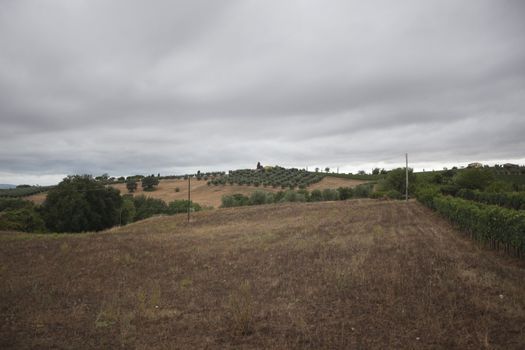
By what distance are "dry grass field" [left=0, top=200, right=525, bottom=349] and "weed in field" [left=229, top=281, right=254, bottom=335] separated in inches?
1.4

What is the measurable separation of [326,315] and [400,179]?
242 feet

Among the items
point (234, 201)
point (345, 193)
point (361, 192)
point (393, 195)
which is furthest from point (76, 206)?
point (393, 195)

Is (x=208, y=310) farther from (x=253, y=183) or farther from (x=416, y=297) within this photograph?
(x=253, y=183)

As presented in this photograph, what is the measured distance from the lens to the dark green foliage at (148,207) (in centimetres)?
7706

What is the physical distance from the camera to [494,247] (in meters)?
19.5

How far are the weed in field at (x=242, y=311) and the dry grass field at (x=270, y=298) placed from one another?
0.04 metres

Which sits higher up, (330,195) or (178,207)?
(330,195)

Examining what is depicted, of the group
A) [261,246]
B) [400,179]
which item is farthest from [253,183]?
[261,246]

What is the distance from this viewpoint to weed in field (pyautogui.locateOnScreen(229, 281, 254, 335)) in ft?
27.0

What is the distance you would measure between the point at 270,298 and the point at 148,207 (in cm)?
7457

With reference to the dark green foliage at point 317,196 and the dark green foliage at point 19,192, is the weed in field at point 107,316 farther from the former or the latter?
the dark green foliage at point 19,192

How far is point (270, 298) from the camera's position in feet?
35.2

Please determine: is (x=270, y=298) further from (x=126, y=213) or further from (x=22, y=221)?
(x=126, y=213)

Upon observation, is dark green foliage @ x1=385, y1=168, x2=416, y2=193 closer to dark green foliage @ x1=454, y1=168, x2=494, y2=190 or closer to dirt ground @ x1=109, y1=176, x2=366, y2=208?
dark green foliage @ x1=454, y1=168, x2=494, y2=190
